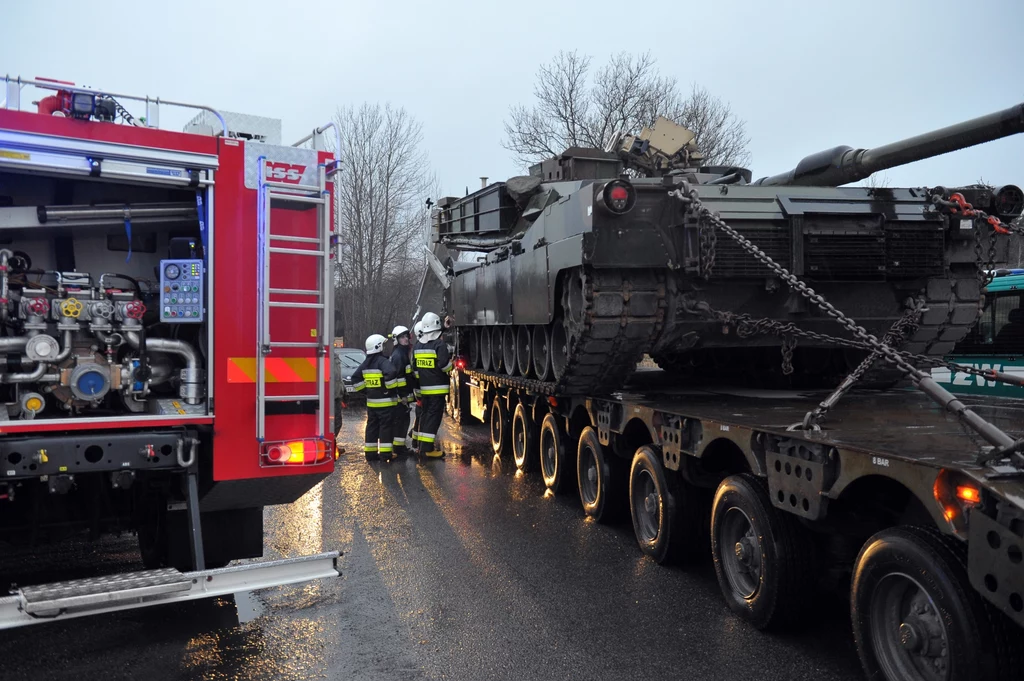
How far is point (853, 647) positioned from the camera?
4387mm

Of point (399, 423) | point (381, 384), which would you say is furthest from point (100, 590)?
point (399, 423)

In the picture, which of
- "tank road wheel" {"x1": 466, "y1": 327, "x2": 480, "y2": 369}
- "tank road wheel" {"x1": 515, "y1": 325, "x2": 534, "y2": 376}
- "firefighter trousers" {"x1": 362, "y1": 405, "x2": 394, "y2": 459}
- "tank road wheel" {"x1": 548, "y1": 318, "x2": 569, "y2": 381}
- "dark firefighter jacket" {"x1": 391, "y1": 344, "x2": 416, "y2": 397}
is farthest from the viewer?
"tank road wheel" {"x1": 466, "y1": 327, "x2": 480, "y2": 369}

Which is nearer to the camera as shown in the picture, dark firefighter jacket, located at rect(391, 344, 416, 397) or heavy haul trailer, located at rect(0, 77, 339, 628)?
heavy haul trailer, located at rect(0, 77, 339, 628)

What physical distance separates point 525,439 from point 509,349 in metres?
1.06

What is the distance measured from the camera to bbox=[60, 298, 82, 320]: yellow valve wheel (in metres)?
4.20

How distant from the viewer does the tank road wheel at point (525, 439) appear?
9539 mm

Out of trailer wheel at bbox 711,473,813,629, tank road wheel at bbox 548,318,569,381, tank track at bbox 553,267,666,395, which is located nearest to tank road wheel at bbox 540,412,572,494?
tank road wheel at bbox 548,318,569,381

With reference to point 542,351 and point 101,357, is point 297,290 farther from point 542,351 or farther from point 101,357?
point 542,351

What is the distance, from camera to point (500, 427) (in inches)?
434

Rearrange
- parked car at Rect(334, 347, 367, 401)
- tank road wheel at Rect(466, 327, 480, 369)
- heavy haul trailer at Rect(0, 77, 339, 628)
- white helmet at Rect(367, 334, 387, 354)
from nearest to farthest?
heavy haul trailer at Rect(0, 77, 339, 628) < white helmet at Rect(367, 334, 387, 354) < tank road wheel at Rect(466, 327, 480, 369) < parked car at Rect(334, 347, 367, 401)

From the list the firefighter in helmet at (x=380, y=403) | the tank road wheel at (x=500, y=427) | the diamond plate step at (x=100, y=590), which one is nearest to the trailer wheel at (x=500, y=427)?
the tank road wheel at (x=500, y=427)

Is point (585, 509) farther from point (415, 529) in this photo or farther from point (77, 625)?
point (77, 625)

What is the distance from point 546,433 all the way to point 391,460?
2772mm

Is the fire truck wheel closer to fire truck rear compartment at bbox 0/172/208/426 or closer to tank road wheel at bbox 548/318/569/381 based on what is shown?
fire truck rear compartment at bbox 0/172/208/426
